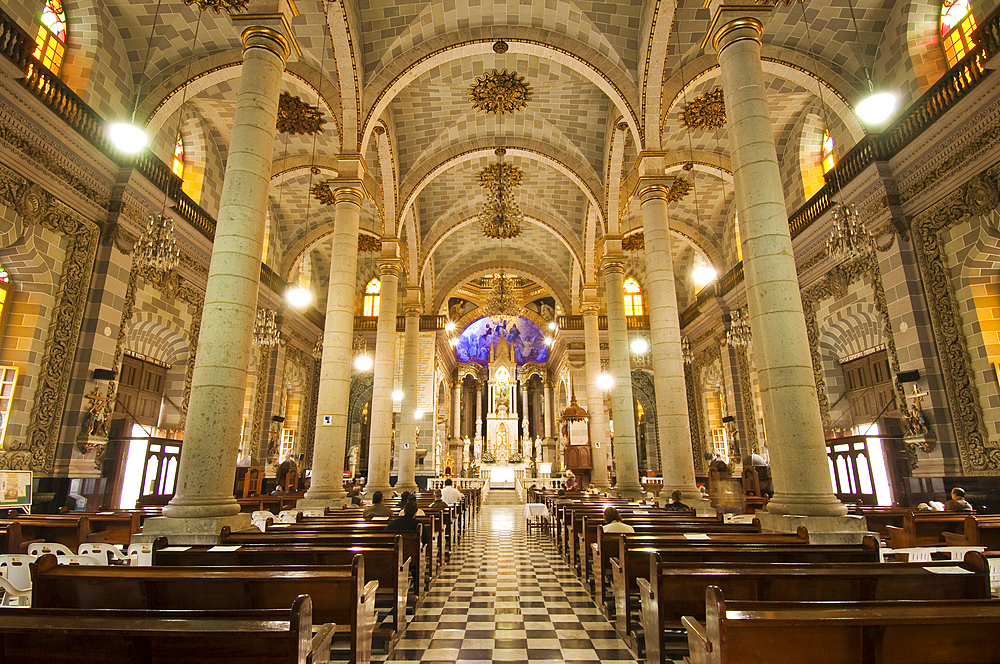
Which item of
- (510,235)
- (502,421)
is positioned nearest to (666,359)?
(510,235)

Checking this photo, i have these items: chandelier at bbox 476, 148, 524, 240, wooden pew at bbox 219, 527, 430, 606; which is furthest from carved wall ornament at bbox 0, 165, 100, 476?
chandelier at bbox 476, 148, 524, 240

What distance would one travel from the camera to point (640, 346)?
83.0ft

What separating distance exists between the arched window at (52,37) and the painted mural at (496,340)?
27.5 m

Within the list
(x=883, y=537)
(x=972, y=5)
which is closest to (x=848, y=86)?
(x=972, y=5)

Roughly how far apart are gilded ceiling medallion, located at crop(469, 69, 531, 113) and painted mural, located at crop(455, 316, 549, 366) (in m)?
21.8

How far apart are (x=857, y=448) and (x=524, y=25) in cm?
1368

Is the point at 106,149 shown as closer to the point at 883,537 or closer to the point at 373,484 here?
the point at 373,484

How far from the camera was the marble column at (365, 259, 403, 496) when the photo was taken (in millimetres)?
14016

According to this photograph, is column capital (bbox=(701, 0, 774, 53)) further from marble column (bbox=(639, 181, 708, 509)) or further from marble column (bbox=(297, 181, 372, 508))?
marble column (bbox=(297, 181, 372, 508))

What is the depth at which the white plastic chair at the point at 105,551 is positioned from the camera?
18.7 feet

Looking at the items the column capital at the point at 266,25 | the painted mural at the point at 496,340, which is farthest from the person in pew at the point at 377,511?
the painted mural at the point at 496,340

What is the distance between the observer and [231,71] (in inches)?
527

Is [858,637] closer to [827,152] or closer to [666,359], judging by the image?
[666,359]

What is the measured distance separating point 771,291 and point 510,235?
45.1ft
